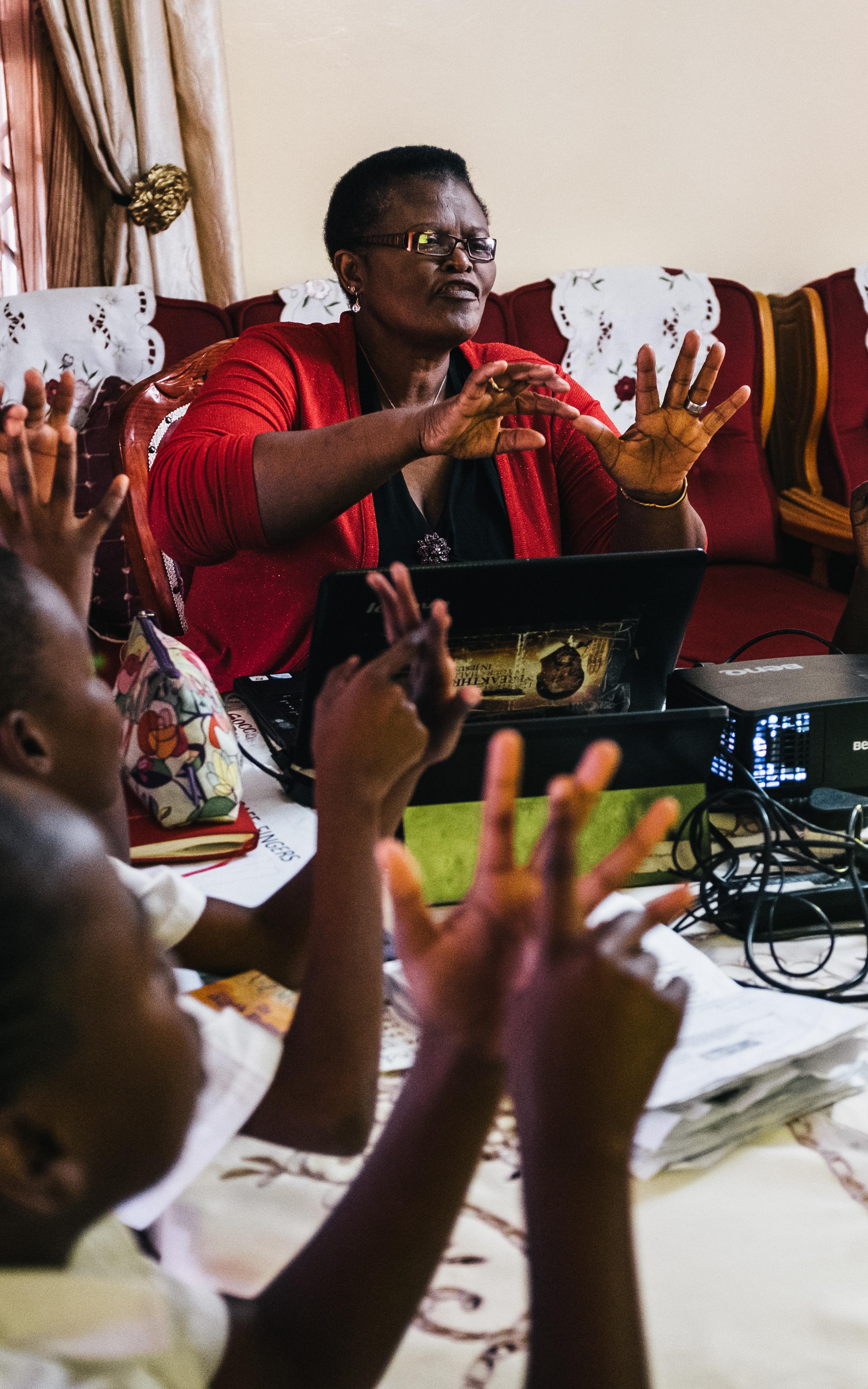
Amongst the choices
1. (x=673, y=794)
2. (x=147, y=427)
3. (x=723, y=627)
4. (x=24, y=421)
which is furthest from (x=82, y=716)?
(x=723, y=627)

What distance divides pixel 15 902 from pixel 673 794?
0.64 m

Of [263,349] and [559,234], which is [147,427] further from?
[559,234]

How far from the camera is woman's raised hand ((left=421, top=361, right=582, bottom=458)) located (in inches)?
46.7

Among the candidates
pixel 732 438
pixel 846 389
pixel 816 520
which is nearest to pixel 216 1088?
pixel 816 520

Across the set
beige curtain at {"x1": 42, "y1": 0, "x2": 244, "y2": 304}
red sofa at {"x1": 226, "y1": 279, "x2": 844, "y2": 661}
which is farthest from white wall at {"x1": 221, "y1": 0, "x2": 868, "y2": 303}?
red sofa at {"x1": 226, "y1": 279, "x2": 844, "y2": 661}

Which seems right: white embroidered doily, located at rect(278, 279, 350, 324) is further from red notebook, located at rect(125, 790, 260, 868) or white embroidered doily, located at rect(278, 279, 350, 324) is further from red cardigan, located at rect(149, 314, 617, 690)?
red notebook, located at rect(125, 790, 260, 868)

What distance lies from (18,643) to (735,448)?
7.71 ft

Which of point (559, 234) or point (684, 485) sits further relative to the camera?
point (559, 234)

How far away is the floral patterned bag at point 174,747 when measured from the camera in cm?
96

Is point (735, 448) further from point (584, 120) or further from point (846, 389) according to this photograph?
point (584, 120)

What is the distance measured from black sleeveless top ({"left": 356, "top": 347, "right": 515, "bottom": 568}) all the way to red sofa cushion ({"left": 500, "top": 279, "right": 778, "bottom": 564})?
1093mm

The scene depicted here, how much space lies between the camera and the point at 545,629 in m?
0.93

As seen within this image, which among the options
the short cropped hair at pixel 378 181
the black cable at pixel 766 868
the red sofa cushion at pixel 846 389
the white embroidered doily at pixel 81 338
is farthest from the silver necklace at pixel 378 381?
the red sofa cushion at pixel 846 389

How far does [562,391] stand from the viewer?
1.17 metres
